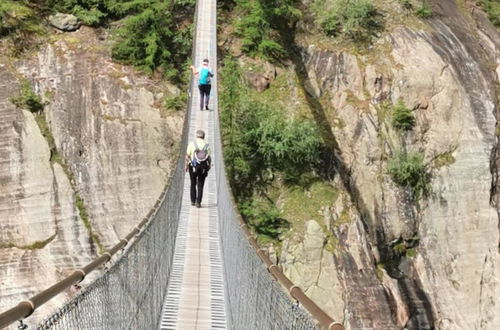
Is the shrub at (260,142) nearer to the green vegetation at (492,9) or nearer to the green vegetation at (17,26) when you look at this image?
the green vegetation at (17,26)

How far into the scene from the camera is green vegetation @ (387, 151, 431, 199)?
11094 millimetres

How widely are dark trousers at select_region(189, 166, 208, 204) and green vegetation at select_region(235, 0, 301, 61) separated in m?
5.81

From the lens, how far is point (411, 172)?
11.1 meters

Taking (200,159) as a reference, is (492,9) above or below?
above

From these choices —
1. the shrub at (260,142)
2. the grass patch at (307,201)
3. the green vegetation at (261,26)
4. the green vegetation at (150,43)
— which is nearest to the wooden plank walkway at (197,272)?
the shrub at (260,142)

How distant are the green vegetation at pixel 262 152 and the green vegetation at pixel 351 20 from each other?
11.0ft

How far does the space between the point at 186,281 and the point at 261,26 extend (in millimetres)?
8322

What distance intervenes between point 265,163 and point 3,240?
18.1 feet

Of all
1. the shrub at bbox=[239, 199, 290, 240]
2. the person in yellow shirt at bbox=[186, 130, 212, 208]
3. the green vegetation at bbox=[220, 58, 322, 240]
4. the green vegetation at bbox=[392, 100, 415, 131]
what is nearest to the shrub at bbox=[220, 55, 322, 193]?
the green vegetation at bbox=[220, 58, 322, 240]

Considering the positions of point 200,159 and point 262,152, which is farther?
point 262,152

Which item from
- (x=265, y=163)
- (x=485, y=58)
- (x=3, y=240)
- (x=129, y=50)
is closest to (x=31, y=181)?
(x=3, y=240)

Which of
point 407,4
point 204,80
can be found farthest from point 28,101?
point 407,4

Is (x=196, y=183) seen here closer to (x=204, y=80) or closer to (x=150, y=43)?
(x=204, y=80)

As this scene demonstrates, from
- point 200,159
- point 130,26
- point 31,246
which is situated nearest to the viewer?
point 200,159
